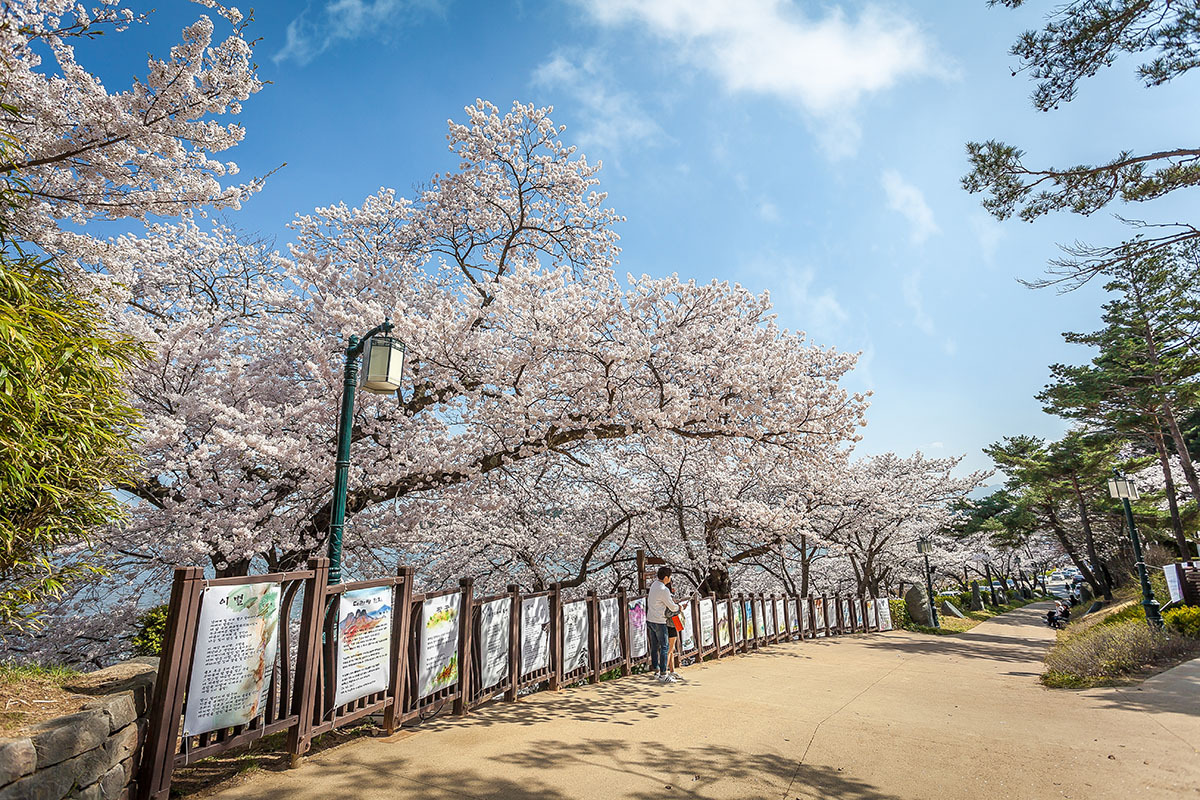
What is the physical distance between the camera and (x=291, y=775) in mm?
4035

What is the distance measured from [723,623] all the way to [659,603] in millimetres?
4648

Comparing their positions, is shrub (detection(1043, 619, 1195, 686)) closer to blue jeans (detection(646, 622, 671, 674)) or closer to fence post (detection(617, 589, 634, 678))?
blue jeans (detection(646, 622, 671, 674))

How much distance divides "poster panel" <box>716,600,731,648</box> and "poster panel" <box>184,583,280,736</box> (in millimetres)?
9581

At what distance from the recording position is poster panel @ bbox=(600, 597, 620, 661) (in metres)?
8.60

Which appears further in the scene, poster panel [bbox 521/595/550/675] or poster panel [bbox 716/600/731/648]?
poster panel [bbox 716/600/731/648]

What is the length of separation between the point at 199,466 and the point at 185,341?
73.6 inches

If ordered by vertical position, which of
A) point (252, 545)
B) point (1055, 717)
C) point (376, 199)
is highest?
point (376, 199)

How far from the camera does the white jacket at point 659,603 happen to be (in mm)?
8227

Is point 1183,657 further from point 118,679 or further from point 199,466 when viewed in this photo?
point 199,466

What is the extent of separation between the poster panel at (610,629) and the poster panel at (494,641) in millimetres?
2368

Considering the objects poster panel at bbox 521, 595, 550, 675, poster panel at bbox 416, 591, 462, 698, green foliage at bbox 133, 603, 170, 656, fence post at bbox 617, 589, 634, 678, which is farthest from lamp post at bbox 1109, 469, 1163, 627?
green foliage at bbox 133, 603, 170, 656

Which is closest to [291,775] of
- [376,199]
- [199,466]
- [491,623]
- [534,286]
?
[491,623]

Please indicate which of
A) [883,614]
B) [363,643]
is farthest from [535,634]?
[883,614]

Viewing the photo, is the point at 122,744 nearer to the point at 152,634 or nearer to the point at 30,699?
the point at 30,699
